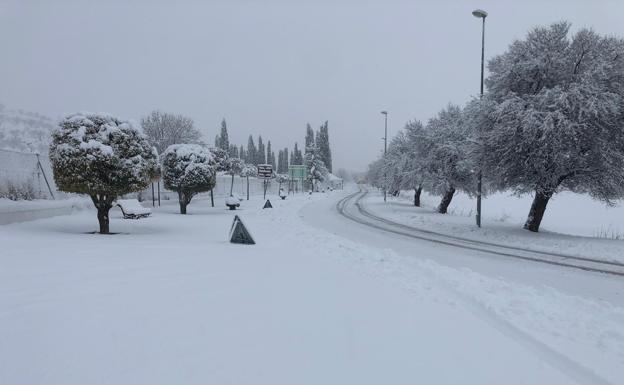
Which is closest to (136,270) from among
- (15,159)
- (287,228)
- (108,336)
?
(108,336)

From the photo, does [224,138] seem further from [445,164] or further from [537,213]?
[537,213]

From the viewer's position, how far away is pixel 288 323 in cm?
439

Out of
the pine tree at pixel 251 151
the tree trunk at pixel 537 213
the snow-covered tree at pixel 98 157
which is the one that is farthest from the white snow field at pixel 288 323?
the pine tree at pixel 251 151

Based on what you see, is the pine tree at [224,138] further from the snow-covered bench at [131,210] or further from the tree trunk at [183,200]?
the snow-covered bench at [131,210]

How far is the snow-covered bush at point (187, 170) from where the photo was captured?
25750mm

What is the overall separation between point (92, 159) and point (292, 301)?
11152mm

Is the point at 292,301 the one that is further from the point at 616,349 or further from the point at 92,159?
the point at 92,159

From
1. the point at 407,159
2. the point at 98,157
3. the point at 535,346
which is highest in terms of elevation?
the point at 407,159

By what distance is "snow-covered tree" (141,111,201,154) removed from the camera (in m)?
50.6

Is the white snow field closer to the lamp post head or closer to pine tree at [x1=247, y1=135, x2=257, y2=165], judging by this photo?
the lamp post head

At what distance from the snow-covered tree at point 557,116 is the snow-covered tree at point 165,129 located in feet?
145

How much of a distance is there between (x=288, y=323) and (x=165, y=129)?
172ft

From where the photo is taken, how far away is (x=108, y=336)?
3.73 meters

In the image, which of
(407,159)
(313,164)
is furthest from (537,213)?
(313,164)
